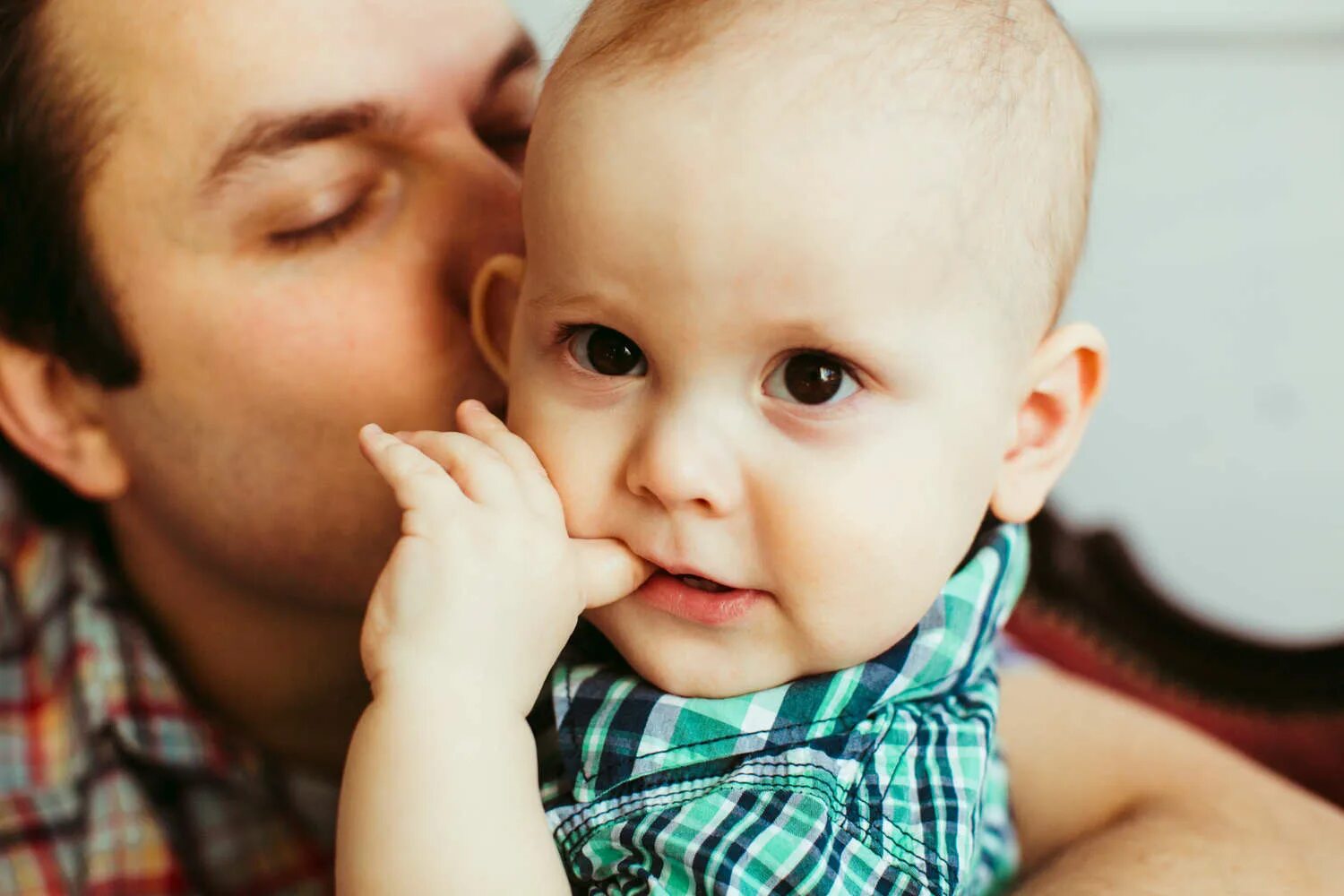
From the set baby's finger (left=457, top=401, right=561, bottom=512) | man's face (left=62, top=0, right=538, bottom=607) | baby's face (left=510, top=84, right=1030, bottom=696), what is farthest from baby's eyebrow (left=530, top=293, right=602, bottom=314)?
man's face (left=62, top=0, right=538, bottom=607)

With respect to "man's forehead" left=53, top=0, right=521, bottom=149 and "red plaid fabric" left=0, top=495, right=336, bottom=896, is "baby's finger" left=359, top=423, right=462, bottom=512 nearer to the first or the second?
"man's forehead" left=53, top=0, right=521, bottom=149

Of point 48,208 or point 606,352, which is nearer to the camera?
point 606,352

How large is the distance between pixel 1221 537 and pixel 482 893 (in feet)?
7.25

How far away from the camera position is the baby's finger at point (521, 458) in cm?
89

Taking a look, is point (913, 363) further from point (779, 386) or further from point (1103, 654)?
point (1103, 654)

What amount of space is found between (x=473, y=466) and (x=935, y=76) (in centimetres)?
44

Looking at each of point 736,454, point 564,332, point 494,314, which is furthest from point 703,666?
point 494,314

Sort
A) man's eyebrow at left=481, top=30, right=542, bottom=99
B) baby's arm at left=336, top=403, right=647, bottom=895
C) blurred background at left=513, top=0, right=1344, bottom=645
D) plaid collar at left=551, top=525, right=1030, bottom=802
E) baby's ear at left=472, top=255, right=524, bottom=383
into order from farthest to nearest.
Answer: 1. blurred background at left=513, top=0, right=1344, bottom=645
2. man's eyebrow at left=481, top=30, right=542, bottom=99
3. baby's ear at left=472, top=255, right=524, bottom=383
4. plaid collar at left=551, top=525, right=1030, bottom=802
5. baby's arm at left=336, top=403, right=647, bottom=895

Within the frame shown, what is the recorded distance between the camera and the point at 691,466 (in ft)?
2.65

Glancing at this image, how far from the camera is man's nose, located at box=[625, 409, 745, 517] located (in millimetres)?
808

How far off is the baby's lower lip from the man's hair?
690 mm

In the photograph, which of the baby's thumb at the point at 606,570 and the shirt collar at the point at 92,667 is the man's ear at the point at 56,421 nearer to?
the shirt collar at the point at 92,667

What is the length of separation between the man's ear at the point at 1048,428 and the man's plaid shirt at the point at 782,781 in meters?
0.10

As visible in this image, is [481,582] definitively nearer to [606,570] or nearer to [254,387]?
[606,570]
